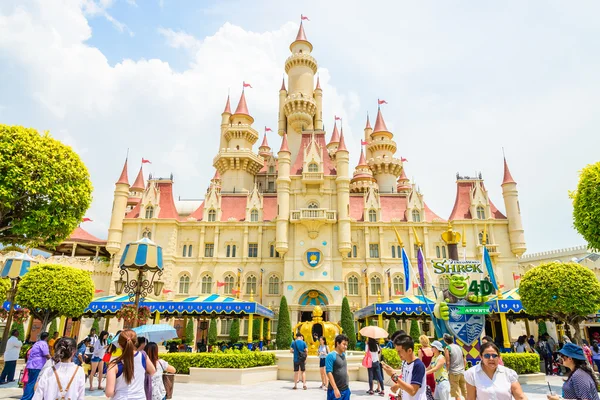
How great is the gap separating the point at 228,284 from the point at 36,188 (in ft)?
81.4

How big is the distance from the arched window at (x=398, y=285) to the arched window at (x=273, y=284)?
34.9 feet

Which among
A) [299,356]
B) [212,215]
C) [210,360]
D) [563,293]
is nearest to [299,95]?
[212,215]

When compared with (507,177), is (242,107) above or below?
above

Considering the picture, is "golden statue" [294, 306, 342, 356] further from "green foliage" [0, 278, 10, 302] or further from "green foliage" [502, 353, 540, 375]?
"green foliage" [0, 278, 10, 302]

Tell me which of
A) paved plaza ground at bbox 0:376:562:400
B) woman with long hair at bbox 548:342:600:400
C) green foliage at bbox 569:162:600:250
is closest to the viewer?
woman with long hair at bbox 548:342:600:400

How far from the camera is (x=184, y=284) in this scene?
37281 mm

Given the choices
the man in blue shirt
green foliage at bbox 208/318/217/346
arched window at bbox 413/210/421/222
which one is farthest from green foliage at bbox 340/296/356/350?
the man in blue shirt

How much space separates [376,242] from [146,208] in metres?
22.6

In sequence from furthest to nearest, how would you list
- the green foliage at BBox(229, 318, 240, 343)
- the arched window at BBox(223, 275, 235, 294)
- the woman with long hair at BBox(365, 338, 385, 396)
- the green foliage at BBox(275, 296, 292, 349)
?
1. the arched window at BBox(223, 275, 235, 294)
2. the green foliage at BBox(229, 318, 240, 343)
3. the green foliage at BBox(275, 296, 292, 349)
4. the woman with long hair at BBox(365, 338, 385, 396)

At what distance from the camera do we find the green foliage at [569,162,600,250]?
15.3 metres

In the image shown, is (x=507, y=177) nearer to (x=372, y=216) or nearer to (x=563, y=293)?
(x=372, y=216)

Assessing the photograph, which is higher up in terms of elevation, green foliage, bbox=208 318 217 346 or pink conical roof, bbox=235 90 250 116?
pink conical roof, bbox=235 90 250 116

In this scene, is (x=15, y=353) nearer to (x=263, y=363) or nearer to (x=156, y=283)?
(x=156, y=283)

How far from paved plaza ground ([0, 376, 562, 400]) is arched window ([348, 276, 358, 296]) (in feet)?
67.6
